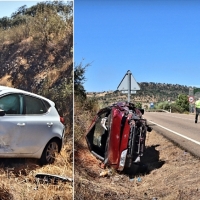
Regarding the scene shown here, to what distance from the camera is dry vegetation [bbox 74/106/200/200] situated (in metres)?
2.54

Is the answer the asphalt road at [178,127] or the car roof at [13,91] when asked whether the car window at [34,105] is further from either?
the asphalt road at [178,127]

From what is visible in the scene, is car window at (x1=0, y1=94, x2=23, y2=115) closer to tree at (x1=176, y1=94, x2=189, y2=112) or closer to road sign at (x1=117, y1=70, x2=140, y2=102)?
road sign at (x1=117, y1=70, x2=140, y2=102)

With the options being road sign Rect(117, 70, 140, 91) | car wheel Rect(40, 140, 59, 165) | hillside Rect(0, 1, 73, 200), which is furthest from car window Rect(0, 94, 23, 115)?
road sign Rect(117, 70, 140, 91)

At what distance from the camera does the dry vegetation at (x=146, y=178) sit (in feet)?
8.32

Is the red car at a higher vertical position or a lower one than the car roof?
lower

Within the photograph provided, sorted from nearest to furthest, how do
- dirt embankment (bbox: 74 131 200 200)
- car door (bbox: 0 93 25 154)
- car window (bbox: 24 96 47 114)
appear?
dirt embankment (bbox: 74 131 200 200), car door (bbox: 0 93 25 154), car window (bbox: 24 96 47 114)

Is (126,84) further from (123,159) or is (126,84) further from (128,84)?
(123,159)

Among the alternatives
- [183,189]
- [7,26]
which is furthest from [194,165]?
[7,26]

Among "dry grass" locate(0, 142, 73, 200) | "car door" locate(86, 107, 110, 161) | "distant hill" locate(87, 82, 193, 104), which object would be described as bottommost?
"dry grass" locate(0, 142, 73, 200)

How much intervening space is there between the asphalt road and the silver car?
74 cm

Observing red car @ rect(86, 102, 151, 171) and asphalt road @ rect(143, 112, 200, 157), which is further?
asphalt road @ rect(143, 112, 200, 157)

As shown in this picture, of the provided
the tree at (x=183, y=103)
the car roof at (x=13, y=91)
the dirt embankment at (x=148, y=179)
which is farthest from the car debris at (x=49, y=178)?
the tree at (x=183, y=103)

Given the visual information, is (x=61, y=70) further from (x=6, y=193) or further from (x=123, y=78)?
(x=6, y=193)

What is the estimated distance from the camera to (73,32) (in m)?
2.65
